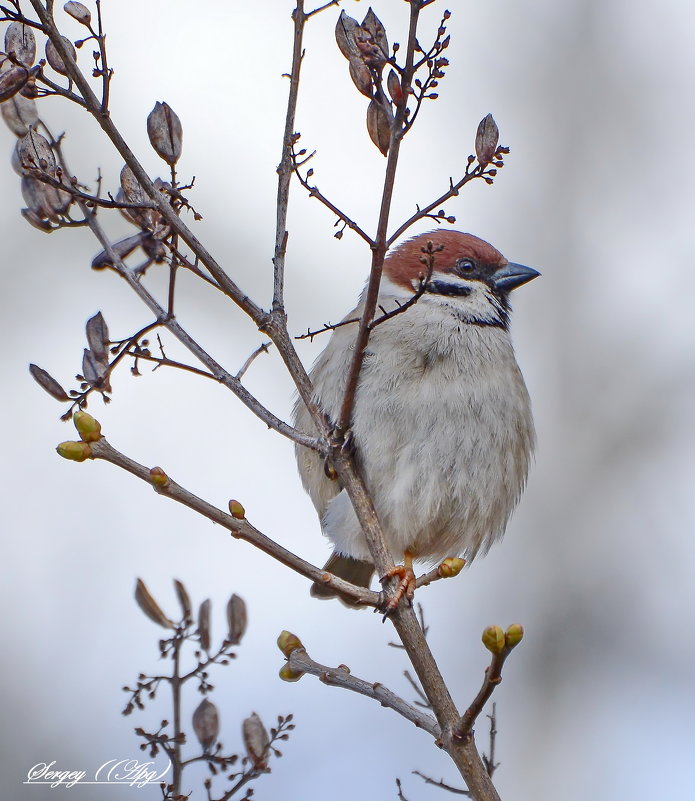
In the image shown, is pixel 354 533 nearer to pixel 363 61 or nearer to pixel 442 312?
pixel 442 312

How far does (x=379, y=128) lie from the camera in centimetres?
209

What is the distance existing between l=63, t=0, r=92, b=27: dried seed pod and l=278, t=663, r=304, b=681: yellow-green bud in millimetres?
1362

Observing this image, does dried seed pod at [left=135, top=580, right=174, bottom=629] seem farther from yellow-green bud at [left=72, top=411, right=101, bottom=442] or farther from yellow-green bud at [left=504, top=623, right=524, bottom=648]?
yellow-green bud at [left=504, top=623, right=524, bottom=648]

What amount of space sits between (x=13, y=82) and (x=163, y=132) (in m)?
0.31

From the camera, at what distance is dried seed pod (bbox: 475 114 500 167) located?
216cm

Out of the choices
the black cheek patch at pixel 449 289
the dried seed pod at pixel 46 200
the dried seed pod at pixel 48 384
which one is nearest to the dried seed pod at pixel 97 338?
the dried seed pod at pixel 48 384

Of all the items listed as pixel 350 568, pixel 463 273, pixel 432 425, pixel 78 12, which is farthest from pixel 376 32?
pixel 350 568

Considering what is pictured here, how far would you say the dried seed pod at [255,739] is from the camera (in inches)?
89.3

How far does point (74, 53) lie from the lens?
6.77ft

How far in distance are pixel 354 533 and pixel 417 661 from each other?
1.00m

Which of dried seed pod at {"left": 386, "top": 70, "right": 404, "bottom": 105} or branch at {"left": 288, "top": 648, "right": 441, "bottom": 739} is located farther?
branch at {"left": 288, "top": 648, "right": 441, "bottom": 739}

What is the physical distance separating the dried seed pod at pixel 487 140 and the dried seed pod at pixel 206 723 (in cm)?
129

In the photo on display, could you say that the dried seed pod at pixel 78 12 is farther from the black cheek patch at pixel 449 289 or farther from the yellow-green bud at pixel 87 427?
the black cheek patch at pixel 449 289

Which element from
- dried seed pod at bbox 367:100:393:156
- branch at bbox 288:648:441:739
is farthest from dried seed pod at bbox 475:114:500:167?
branch at bbox 288:648:441:739
